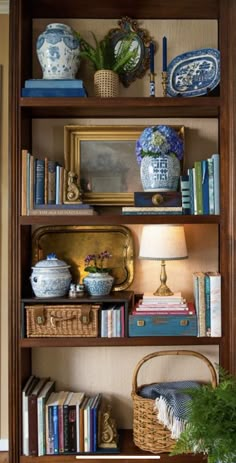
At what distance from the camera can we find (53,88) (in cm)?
171

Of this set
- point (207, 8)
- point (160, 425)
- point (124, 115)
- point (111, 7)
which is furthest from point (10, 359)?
point (207, 8)

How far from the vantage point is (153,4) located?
1.86 meters

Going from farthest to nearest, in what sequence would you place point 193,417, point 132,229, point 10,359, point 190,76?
point 132,229, point 190,76, point 10,359, point 193,417

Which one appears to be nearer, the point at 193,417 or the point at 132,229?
the point at 193,417

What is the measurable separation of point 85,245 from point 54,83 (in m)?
0.77

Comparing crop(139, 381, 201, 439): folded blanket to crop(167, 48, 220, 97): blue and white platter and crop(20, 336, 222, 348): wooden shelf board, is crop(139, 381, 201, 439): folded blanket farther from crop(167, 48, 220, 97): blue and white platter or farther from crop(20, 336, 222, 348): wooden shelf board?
crop(167, 48, 220, 97): blue and white platter

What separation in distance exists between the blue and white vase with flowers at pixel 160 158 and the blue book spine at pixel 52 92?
0.35 metres

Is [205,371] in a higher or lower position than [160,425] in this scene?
higher

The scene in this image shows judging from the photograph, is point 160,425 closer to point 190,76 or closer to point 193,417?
point 193,417

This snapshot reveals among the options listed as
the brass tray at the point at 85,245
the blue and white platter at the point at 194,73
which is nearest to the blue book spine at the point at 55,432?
the brass tray at the point at 85,245

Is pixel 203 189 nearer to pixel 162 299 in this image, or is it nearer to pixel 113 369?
pixel 162 299

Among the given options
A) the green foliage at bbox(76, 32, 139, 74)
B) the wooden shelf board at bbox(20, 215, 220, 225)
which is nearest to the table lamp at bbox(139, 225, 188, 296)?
the wooden shelf board at bbox(20, 215, 220, 225)

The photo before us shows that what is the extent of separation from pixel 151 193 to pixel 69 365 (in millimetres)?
966

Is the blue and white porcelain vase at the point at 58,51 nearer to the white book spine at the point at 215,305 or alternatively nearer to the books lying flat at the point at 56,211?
the books lying flat at the point at 56,211
